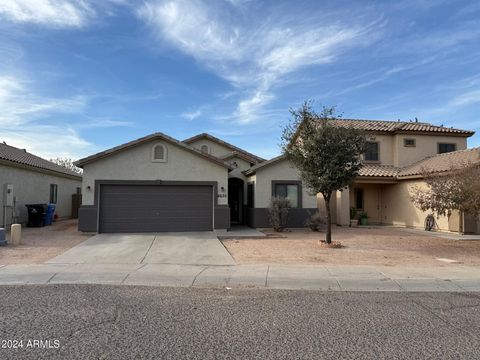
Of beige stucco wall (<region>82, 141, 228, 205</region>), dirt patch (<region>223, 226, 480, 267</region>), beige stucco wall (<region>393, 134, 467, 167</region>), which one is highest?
beige stucco wall (<region>393, 134, 467, 167</region>)

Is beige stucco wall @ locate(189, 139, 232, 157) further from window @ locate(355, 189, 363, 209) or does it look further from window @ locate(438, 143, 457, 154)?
window @ locate(438, 143, 457, 154)

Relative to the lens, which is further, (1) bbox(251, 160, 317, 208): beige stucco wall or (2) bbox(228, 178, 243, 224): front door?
(2) bbox(228, 178, 243, 224): front door

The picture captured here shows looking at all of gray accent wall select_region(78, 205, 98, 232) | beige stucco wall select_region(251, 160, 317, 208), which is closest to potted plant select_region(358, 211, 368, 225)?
beige stucco wall select_region(251, 160, 317, 208)

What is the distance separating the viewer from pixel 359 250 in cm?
1300

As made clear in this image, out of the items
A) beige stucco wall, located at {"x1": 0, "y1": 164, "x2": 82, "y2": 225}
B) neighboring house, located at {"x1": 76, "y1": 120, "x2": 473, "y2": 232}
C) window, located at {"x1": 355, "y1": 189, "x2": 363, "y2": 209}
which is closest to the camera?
neighboring house, located at {"x1": 76, "y1": 120, "x2": 473, "y2": 232}

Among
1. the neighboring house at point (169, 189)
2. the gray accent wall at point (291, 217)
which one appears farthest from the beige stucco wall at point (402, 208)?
the gray accent wall at point (291, 217)

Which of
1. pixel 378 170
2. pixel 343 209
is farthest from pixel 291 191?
pixel 378 170

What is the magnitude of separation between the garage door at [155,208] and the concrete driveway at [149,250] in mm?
1146

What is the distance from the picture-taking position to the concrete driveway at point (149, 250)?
1084 centimetres

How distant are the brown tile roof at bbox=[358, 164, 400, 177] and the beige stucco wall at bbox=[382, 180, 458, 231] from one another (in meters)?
0.87

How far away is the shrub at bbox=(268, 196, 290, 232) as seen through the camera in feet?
61.1

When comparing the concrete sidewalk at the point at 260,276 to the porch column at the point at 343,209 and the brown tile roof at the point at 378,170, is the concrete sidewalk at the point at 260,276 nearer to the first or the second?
the porch column at the point at 343,209

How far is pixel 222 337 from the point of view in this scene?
16.6ft

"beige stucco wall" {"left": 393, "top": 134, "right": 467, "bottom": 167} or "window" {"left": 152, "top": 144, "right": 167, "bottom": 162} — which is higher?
"beige stucco wall" {"left": 393, "top": 134, "right": 467, "bottom": 167}
